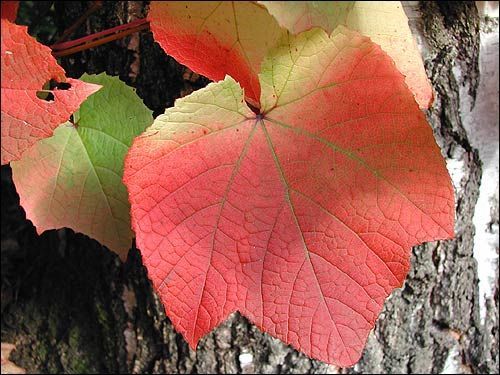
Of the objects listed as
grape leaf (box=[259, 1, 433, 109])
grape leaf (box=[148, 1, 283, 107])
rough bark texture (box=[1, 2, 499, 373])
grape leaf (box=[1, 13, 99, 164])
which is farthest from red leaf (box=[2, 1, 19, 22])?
rough bark texture (box=[1, 2, 499, 373])

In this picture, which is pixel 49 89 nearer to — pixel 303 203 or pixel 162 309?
pixel 303 203

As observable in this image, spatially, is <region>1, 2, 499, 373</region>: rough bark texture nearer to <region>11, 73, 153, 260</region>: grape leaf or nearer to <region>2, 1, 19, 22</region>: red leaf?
<region>11, 73, 153, 260</region>: grape leaf

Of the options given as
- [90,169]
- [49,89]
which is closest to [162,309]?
[90,169]

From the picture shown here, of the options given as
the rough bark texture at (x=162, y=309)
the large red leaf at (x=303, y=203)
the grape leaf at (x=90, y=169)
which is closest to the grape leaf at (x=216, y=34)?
the large red leaf at (x=303, y=203)

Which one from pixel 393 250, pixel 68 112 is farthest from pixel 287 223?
pixel 68 112

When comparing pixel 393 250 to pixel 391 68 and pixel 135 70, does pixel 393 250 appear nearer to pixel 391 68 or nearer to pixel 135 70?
pixel 391 68
